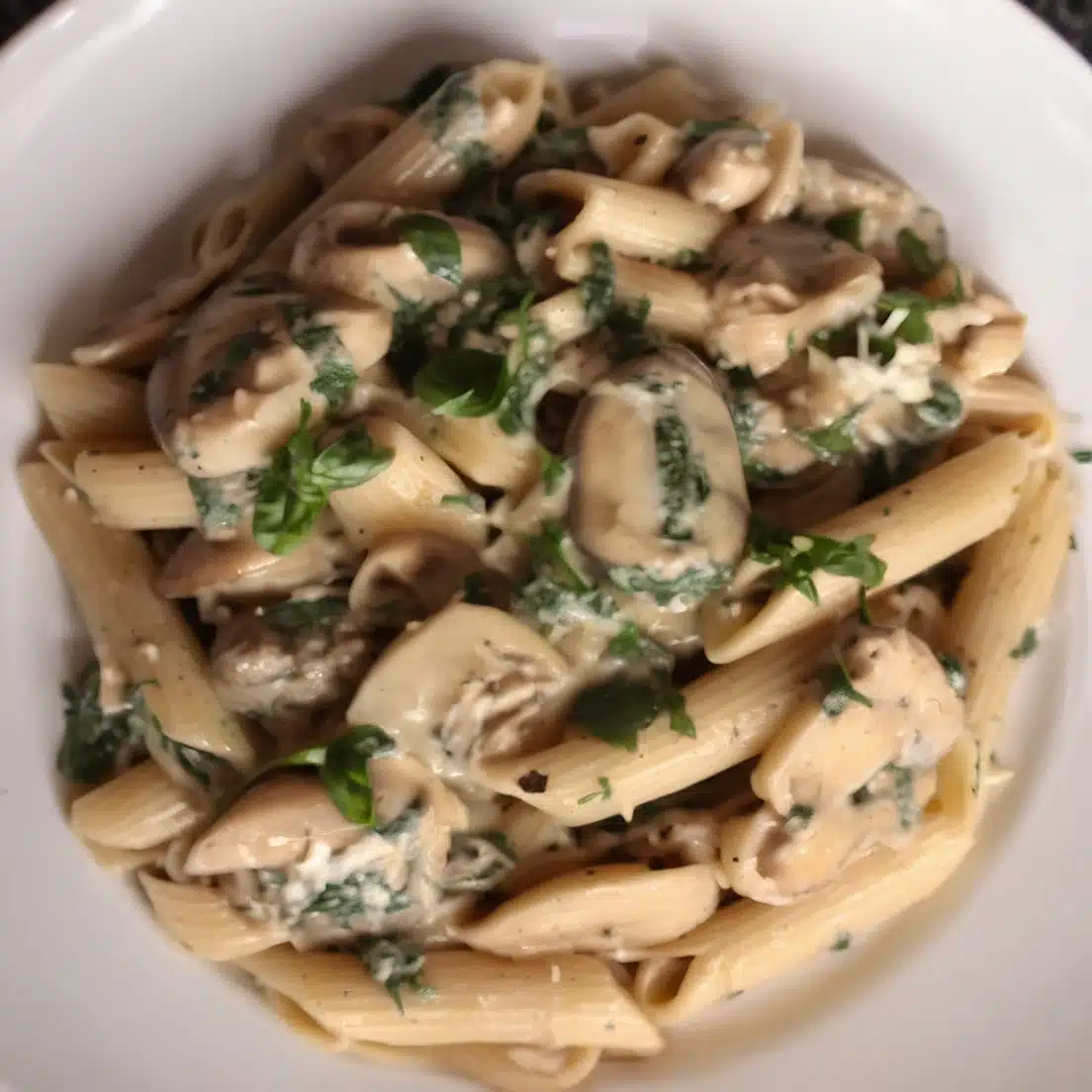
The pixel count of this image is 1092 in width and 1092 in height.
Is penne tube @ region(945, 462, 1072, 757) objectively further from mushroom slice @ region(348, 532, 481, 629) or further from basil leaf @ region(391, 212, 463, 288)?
basil leaf @ region(391, 212, 463, 288)

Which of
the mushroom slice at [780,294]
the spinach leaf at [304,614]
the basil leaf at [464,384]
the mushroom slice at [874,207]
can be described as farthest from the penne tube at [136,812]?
the mushroom slice at [874,207]

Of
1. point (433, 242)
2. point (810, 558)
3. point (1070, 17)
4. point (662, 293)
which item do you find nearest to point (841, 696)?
point (810, 558)

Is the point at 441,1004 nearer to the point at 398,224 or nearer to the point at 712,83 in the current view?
the point at 398,224

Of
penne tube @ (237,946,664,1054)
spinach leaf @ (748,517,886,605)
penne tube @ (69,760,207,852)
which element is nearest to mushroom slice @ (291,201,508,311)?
spinach leaf @ (748,517,886,605)

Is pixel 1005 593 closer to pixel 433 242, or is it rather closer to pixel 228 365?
pixel 433 242

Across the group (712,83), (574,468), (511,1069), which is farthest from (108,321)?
(511,1069)

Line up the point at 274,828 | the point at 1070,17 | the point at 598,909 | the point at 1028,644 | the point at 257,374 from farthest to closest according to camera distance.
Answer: the point at 1070,17 < the point at 1028,644 < the point at 598,909 < the point at 274,828 < the point at 257,374
